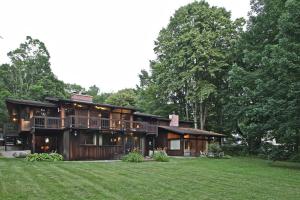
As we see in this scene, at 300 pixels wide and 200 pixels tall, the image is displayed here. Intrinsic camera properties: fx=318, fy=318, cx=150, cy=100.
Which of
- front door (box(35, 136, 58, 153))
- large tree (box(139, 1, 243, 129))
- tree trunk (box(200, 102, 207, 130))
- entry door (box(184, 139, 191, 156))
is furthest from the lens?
tree trunk (box(200, 102, 207, 130))

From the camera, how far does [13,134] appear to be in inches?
1170

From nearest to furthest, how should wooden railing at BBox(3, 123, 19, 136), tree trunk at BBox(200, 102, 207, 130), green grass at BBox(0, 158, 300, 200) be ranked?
green grass at BBox(0, 158, 300, 200) → wooden railing at BBox(3, 123, 19, 136) → tree trunk at BBox(200, 102, 207, 130)

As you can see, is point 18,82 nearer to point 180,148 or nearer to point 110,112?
point 110,112

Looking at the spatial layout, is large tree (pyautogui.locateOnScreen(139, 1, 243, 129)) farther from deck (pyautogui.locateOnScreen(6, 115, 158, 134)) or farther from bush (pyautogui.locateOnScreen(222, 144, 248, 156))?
deck (pyautogui.locateOnScreen(6, 115, 158, 134))

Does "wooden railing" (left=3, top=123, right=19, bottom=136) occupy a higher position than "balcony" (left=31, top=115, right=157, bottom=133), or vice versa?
"balcony" (left=31, top=115, right=157, bottom=133)

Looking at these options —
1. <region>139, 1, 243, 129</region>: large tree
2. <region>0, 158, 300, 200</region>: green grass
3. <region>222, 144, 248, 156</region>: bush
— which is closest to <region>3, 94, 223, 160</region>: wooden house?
<region>222, 144, 248, 156</region>: bush

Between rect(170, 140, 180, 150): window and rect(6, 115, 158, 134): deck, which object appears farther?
rect(170, 140, 180, 150): window

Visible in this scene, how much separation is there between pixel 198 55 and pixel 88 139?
57.5 ft

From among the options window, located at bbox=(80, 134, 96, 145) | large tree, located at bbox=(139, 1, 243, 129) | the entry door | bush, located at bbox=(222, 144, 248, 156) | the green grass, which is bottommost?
bush, located at bbox=(222, 144, 248, 156)

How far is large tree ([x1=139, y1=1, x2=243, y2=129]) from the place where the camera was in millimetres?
37406

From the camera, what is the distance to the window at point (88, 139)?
84.9 ft

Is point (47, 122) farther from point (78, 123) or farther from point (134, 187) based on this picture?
point (134, 187)

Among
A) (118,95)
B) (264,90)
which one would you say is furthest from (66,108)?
(118,95)

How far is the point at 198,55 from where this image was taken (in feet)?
122
